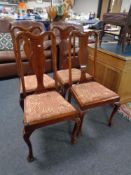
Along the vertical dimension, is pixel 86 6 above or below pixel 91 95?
above

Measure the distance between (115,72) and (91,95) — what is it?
0.66 m

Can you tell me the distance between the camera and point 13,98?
226cm

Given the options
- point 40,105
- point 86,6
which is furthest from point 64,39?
point 86,6

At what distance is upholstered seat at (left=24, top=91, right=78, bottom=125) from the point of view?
123 cm

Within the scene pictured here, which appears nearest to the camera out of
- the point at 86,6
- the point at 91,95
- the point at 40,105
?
the point at 40,105

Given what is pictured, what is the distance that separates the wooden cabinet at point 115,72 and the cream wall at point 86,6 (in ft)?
22.3

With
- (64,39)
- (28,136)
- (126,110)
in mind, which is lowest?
(126,110)

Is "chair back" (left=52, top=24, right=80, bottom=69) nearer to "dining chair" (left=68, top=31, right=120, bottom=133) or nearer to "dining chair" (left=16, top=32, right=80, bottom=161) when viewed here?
"dining chair" (left=68, top=31, right=120, bottom=133)

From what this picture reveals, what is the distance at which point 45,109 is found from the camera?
1.30 meters

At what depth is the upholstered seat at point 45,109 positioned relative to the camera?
123 cm

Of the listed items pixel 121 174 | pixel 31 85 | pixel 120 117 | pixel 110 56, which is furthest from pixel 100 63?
pixel 121 174

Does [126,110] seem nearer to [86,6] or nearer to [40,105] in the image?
[40,105]

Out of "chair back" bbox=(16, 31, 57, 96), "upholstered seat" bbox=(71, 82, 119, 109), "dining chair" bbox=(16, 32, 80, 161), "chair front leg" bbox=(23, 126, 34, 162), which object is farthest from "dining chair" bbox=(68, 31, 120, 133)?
"chair front leg" bbox=(23, 126, 34, 162)

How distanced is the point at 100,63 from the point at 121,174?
145 cm
